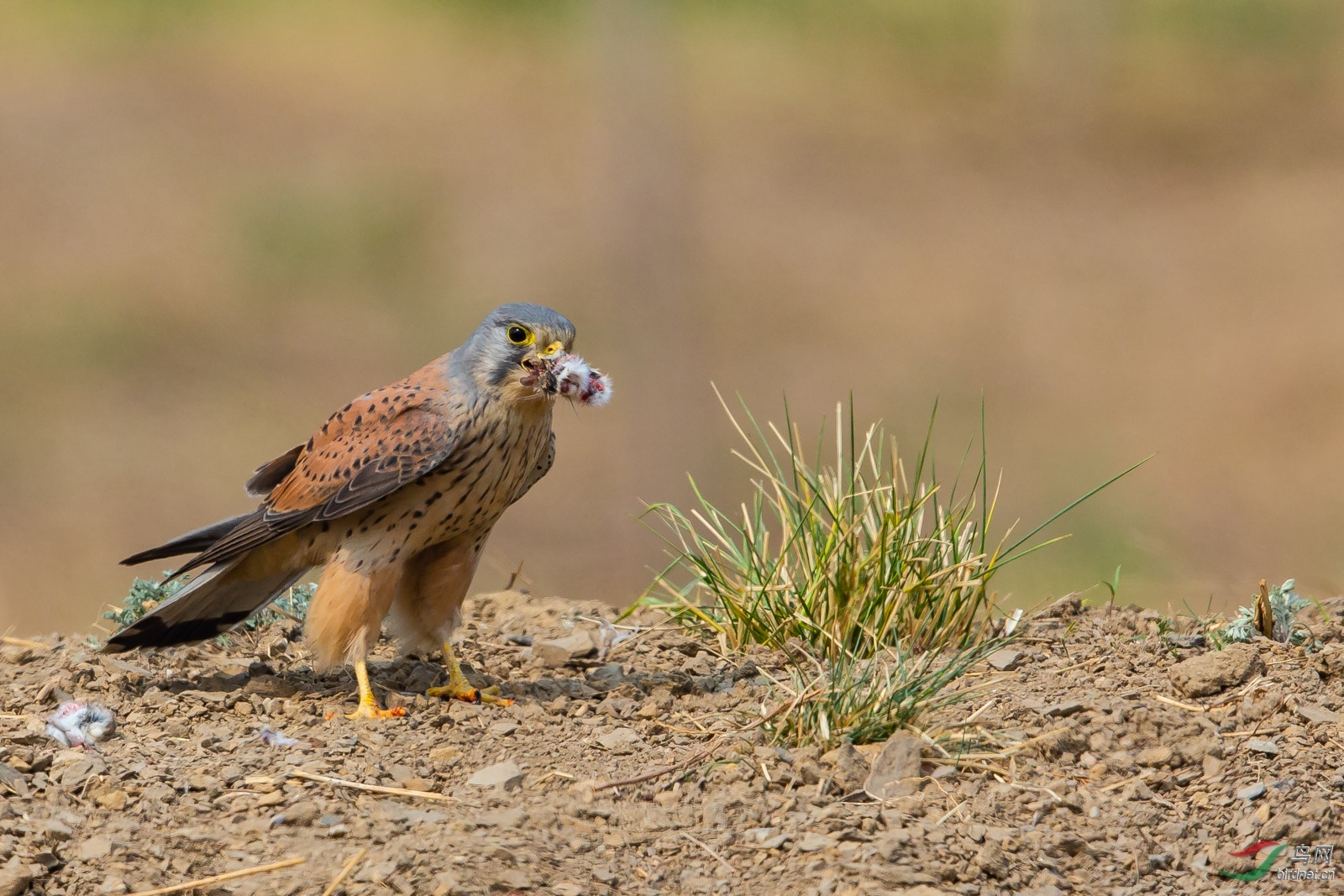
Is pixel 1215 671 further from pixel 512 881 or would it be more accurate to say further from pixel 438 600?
pixel 438 600

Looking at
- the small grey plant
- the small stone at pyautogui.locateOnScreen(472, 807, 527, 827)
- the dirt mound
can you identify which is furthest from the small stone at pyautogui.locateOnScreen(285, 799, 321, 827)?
the small grey plant

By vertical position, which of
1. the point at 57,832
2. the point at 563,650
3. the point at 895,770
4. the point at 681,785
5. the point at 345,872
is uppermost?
the point at 895,770

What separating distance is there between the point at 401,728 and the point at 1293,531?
8.51m

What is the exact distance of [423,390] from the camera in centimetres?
376

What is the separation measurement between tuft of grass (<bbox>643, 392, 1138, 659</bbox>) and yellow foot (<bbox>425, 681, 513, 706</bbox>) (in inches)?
21.0

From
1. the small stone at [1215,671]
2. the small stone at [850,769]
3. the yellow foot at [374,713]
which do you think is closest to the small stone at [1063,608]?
the small stone at [1215,671]

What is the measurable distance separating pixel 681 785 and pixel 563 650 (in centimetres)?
120

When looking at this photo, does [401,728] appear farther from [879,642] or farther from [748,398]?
[748,398]

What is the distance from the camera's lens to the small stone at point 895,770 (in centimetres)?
296

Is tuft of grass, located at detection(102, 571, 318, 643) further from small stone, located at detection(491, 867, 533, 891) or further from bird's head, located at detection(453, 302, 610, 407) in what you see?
small stone, located at detection(491, 867, 533, 891)

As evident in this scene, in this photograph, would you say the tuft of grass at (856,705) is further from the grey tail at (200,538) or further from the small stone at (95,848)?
the grey tail at (200,538)

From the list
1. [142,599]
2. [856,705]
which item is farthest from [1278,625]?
[142,599]

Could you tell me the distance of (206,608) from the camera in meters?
4.02

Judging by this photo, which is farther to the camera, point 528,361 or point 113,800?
point 528,361
